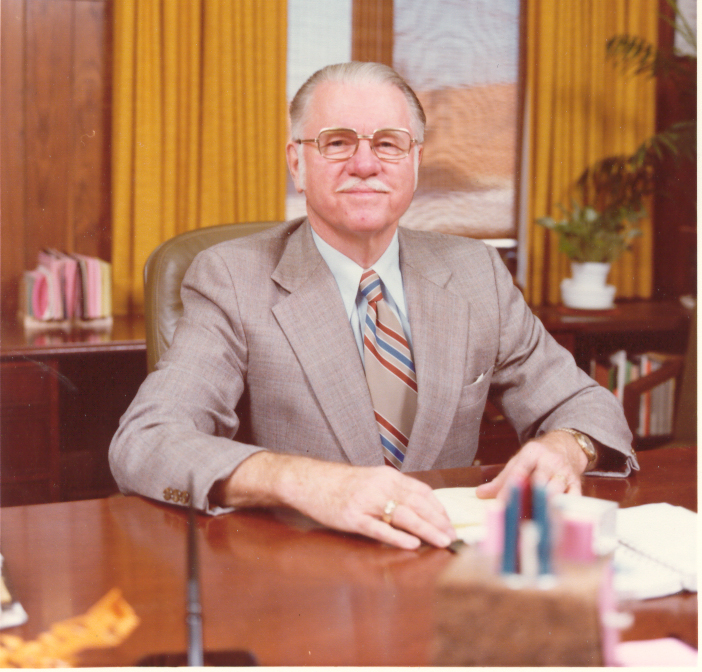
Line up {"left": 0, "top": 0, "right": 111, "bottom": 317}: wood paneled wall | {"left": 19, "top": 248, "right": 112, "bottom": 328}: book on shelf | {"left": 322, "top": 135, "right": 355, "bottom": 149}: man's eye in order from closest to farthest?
{"left": 322, "top": 135, "right": 355, "bottom": 149}: man's eye
{"left": 19, "top": 248, "right": 112, "bottom": 328}: book on shelf
{"left": 0, "top": 0, "right": 111, "bottom": 317}: wood paneled wall

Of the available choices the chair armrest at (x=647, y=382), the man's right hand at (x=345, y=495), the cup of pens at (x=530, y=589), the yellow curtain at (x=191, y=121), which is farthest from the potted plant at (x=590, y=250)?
the cup of pens at (x=530, y=589)

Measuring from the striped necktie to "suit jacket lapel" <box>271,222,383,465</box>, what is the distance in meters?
0.05

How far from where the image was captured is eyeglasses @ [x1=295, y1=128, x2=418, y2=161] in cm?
155

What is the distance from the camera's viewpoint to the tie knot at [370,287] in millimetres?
1585

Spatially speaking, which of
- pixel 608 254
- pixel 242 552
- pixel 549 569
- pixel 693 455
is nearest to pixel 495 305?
pixel 693 455

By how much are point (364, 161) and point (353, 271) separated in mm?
219

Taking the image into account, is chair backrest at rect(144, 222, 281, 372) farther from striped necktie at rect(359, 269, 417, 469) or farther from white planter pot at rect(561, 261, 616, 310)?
white planter pot at rect(561, 261, 616, 310)

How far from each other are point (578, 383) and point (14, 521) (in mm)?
1030

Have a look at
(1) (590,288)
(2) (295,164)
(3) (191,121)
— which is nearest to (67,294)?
(3) (191,121)

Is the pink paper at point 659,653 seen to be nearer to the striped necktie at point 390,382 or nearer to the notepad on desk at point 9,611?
the notepad on desk at point 9,611

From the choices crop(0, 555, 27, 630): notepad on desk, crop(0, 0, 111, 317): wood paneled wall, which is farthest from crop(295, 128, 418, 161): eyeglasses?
crop(0, 0, 111, 317): wood paneled wall

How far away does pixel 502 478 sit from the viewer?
3.91 feet

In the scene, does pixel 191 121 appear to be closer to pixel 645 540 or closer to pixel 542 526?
pixel 645 540

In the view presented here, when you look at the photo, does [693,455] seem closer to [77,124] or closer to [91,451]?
[91,451]
